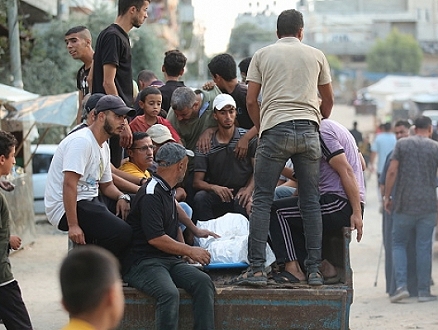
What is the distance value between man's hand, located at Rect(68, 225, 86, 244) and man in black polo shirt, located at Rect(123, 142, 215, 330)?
0.34m

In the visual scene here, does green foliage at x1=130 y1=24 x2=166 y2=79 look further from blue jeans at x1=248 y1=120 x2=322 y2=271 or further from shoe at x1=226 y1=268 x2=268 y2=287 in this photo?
shoe at x1=226 y1=268 x2=268 y2=287

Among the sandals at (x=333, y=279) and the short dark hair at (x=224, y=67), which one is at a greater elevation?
the short dark hair at (x=224, y=67)

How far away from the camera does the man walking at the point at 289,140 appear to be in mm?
6277

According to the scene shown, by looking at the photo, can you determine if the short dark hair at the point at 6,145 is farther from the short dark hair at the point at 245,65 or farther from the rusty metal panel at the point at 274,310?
the short dark hair at the point at 245,65

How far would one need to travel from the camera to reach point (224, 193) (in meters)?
7.43

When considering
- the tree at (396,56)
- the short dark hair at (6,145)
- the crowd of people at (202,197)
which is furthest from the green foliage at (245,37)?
the short dark hair at (6,145)

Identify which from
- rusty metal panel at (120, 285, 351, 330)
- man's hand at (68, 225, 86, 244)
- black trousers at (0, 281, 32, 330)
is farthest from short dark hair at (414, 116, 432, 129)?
black trousers at (0, 281, 32, 330)

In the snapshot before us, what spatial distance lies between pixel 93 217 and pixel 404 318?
5.21m

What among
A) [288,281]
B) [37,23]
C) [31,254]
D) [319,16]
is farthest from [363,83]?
[288,281]

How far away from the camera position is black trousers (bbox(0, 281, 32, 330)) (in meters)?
6.48

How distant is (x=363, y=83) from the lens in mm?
92625

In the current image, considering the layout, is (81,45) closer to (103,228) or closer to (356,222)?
(103,228)

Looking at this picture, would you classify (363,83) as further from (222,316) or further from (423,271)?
(222,316)

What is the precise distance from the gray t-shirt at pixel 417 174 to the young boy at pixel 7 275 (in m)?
5.99
